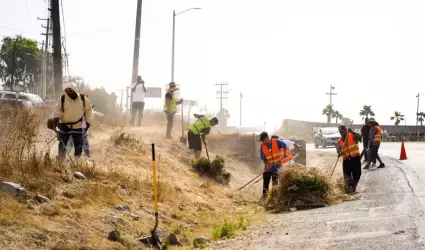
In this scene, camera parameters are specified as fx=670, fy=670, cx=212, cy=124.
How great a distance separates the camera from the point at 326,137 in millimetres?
41969

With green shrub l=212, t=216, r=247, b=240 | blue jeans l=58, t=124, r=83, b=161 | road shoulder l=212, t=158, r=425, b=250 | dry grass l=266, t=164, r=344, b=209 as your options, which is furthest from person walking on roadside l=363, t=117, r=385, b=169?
blue jeans l=58, t=124, r=83, b=161

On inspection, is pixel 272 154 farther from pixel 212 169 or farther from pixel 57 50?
pixel 57 50

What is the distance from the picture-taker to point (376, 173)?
61.3 feet

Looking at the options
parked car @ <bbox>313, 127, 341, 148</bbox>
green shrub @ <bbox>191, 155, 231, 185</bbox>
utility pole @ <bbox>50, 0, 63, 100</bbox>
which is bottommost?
parked car @ <bbox>313, 127, 341, 148</bbox>

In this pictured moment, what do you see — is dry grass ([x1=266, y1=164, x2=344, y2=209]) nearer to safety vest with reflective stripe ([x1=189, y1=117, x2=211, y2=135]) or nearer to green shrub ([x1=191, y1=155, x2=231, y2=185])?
green shrub ([x1=191, y1=155, x2=231, y2=185])

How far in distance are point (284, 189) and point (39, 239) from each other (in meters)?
6.23

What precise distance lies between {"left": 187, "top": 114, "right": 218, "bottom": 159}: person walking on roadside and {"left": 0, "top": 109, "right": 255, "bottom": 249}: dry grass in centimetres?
312

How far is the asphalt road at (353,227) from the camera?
8094 mm

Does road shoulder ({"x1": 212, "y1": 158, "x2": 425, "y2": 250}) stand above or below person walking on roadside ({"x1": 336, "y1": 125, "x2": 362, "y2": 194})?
below

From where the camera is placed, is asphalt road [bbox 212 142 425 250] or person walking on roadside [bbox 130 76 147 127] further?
person walking on roadside [bbox 130 76 147 127]

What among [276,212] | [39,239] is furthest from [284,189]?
[39,239]

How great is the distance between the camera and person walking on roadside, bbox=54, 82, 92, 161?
37.9 feet

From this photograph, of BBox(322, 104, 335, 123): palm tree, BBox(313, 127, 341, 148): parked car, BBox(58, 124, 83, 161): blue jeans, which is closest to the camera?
BBox(58, 124, 83, 161): blue jeans

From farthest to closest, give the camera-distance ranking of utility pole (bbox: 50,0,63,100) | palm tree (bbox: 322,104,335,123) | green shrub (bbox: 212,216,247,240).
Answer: palm tree (bbox: 322,104,335,123) → utility pole (bbox: 50,0,63,100) → green shrub (bbox: 212,216,247,240)
